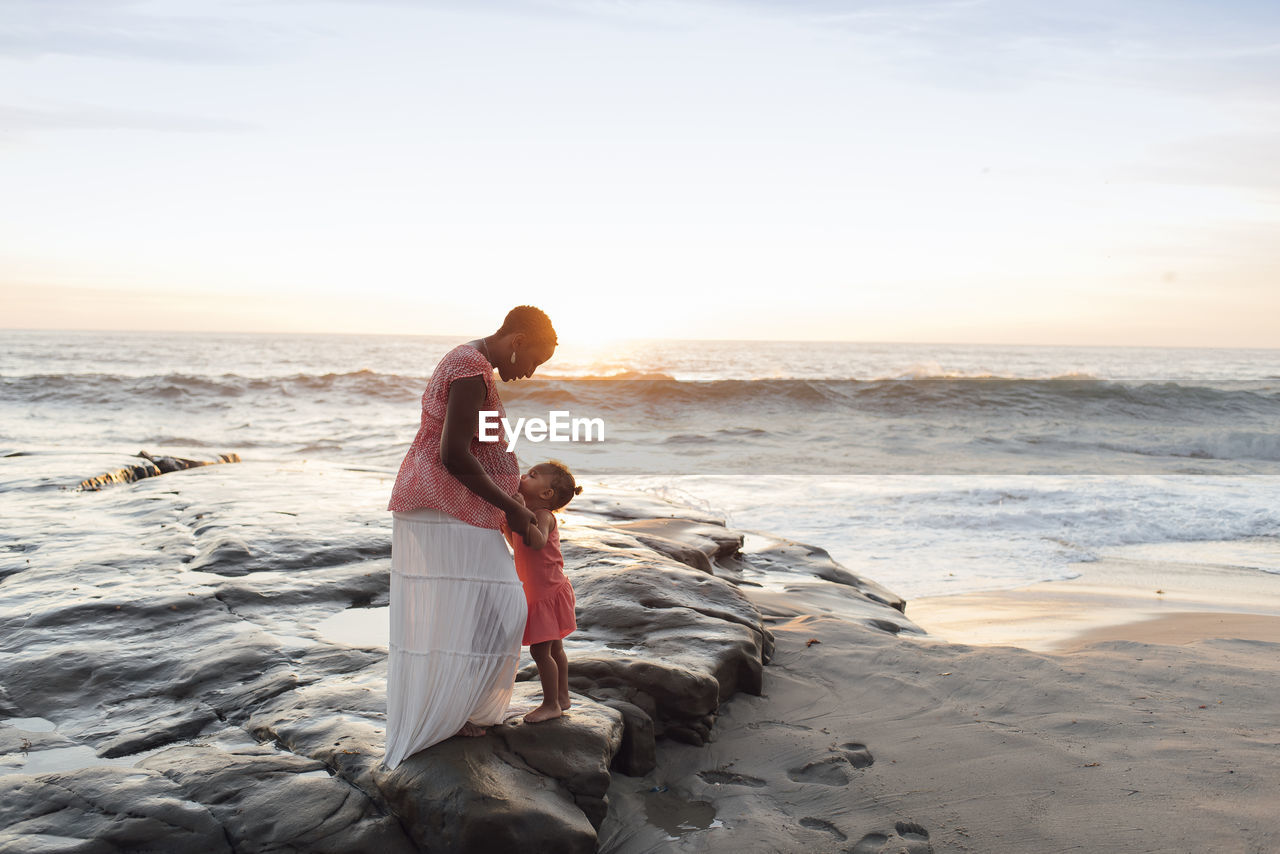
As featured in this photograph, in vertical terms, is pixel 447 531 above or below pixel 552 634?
above

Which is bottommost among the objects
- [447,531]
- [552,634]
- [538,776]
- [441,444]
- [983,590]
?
[983,590]

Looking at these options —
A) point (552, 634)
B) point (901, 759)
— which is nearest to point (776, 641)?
point (901, 759)

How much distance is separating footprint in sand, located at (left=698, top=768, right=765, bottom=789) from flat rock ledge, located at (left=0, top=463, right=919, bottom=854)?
8.3 inches

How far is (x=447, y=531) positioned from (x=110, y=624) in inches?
106

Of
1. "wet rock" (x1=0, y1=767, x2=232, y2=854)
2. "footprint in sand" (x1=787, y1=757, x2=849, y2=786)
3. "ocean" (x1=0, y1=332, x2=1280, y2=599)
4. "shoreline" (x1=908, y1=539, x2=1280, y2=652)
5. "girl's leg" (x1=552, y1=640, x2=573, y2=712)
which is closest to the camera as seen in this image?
"wet rock" (x1=0, y1=767, x2=232, y2=854)

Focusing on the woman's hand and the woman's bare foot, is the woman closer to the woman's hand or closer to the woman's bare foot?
the woman's hand

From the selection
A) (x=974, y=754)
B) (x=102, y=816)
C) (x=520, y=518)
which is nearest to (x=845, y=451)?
(x=974, y=754)

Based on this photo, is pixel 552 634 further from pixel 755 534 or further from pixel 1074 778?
pixel 755 534

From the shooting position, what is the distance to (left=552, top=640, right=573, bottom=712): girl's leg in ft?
11.0

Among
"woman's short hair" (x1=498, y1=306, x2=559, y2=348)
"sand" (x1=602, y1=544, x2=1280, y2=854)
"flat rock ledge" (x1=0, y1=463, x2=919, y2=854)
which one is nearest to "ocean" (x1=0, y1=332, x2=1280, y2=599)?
"flat rock ledge" (x1=0, y1=463, x2=919, y2=854)

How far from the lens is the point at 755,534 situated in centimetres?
877

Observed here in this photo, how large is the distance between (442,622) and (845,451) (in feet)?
60.3

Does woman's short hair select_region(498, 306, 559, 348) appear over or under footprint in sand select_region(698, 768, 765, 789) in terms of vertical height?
over

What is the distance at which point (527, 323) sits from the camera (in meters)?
2.91
